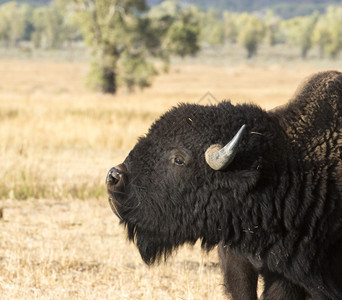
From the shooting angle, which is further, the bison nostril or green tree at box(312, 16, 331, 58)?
green tree at box(312, 16, 331, 58)

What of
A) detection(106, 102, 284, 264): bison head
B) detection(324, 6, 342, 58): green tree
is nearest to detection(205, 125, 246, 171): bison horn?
detection(106, 102, 284, 264): bison head

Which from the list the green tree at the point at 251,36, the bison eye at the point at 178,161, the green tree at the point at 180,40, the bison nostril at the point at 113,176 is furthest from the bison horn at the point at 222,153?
the green tree at the point at 251,36

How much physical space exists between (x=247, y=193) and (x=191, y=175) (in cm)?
41

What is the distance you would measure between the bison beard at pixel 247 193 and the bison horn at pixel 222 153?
0.03 metres

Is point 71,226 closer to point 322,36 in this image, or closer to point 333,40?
point 333,40

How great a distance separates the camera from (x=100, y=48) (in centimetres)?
3916

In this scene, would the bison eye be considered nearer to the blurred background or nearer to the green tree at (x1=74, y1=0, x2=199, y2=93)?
A: the blurred background

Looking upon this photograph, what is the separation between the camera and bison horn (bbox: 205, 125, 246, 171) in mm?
5176

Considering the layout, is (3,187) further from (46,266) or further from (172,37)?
(172,37)

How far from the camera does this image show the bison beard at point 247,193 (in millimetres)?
5453

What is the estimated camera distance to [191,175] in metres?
5.53

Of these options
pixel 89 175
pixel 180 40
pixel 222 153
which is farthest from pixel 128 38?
pixel 222 153

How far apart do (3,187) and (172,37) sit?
90.1 ft

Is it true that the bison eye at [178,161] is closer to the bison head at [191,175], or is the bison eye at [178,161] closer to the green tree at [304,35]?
the bison head at [191,175]
